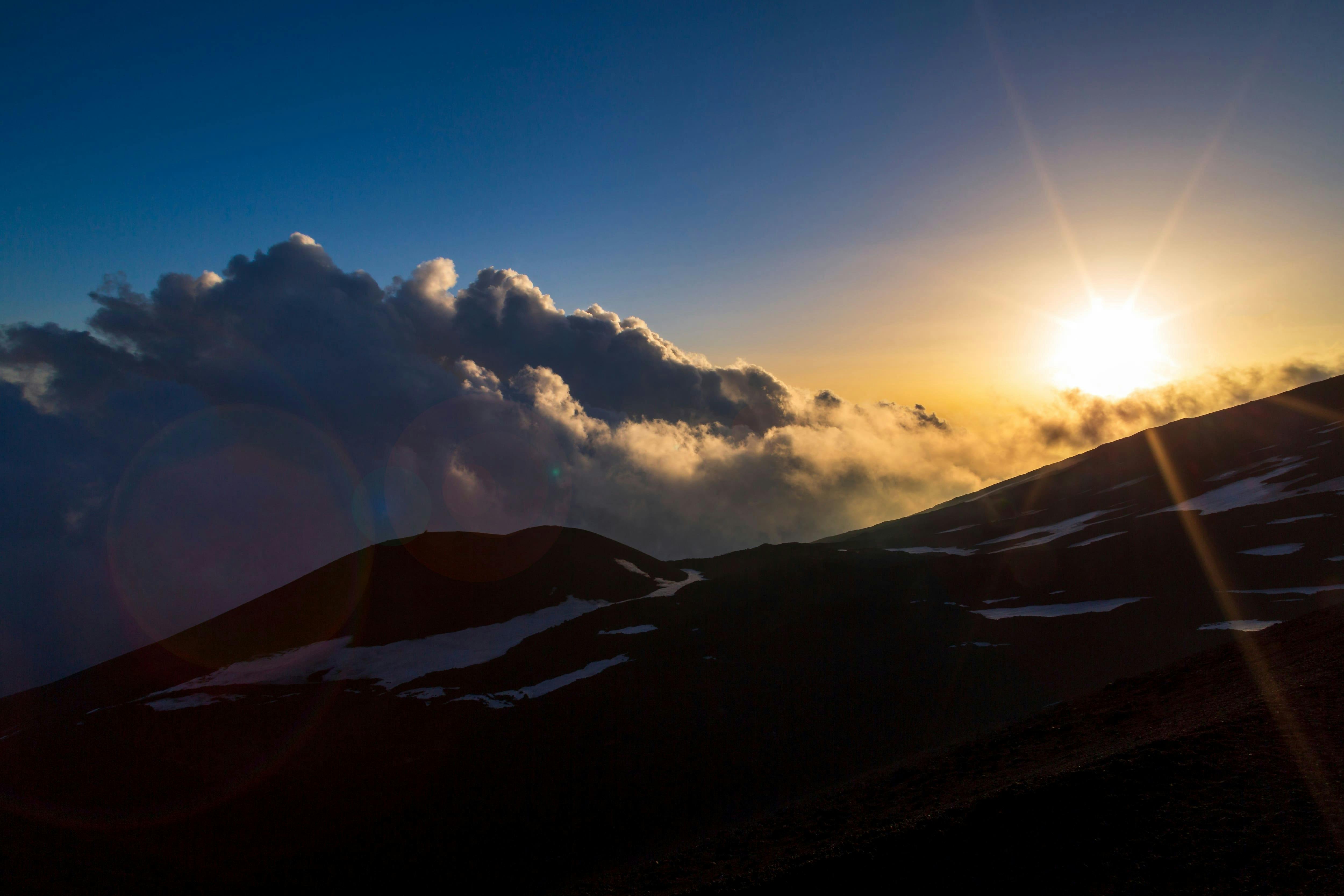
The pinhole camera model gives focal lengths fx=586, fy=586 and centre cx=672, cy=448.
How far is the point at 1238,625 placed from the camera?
5506 centimetres

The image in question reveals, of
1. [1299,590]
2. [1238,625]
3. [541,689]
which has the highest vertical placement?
[541,689]

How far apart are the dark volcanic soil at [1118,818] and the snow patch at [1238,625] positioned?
32.9m

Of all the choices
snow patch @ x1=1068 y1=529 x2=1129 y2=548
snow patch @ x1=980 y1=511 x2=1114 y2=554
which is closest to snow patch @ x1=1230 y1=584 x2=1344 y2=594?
snow patch @ x1=1068 y1=529 x2=1129 y2=548

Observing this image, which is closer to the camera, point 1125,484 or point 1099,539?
point 1099,539

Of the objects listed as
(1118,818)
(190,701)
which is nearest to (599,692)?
(190,701)

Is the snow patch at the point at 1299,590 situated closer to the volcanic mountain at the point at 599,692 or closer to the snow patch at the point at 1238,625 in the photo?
the volcanic mountain at the point at 599,692

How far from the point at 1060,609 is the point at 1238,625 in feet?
51.2

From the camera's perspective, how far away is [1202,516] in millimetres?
84250

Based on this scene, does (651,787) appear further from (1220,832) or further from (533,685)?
(1220,832)

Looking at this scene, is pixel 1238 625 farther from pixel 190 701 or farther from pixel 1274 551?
pixel 190 701

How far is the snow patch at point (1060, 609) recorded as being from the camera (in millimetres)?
65438

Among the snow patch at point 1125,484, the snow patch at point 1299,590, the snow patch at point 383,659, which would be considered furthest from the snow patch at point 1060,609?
the snow patch at point 1125,484

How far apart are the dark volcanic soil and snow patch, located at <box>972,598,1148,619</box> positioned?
40.9 meters

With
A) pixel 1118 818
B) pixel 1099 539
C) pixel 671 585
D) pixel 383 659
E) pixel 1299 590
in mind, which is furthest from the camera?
pixel 671 585
